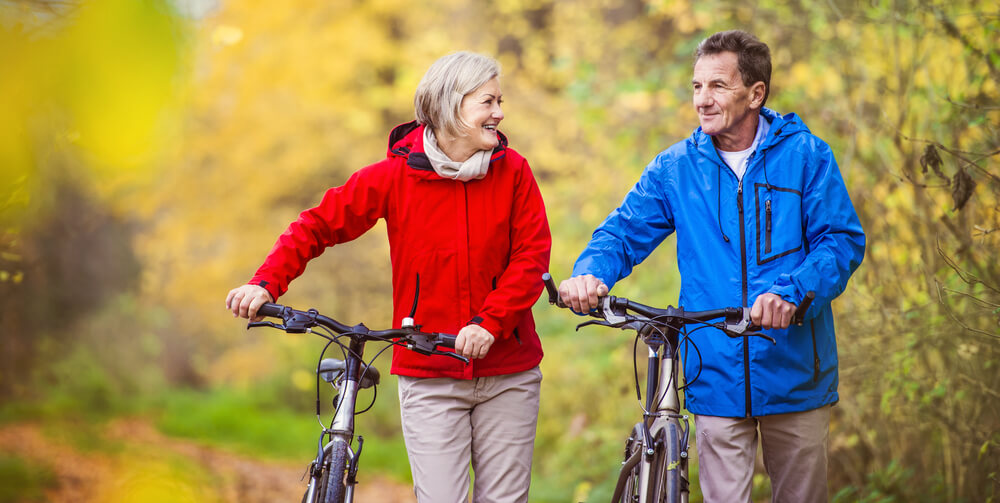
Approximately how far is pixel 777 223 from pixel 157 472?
26.1 ft

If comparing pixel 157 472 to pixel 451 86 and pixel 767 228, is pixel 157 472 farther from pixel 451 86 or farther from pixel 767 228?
pixel 767 228

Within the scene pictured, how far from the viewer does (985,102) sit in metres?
4.75

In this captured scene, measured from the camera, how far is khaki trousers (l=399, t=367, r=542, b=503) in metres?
3.54

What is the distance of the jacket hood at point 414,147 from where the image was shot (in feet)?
11.8

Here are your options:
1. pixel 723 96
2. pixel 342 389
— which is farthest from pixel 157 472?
pixel 723 96

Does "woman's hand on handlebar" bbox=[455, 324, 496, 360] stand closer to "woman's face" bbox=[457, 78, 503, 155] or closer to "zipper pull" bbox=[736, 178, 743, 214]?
"woman's face" bbox=[457, 78, 503, 155]

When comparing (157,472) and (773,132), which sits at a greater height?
(773,132)

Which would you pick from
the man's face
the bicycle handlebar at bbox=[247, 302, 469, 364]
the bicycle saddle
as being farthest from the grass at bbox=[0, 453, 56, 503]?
the man's face

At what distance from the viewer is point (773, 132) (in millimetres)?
3535

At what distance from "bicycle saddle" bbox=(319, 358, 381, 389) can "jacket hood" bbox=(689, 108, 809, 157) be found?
1.52 metres

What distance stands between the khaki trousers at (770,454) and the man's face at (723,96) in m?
1.11

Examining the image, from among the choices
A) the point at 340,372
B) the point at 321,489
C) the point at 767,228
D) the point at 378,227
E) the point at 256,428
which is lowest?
the point at 321,489

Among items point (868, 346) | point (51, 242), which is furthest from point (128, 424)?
point (868, 346)

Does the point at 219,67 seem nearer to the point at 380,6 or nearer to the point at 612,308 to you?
the point at 380,6
